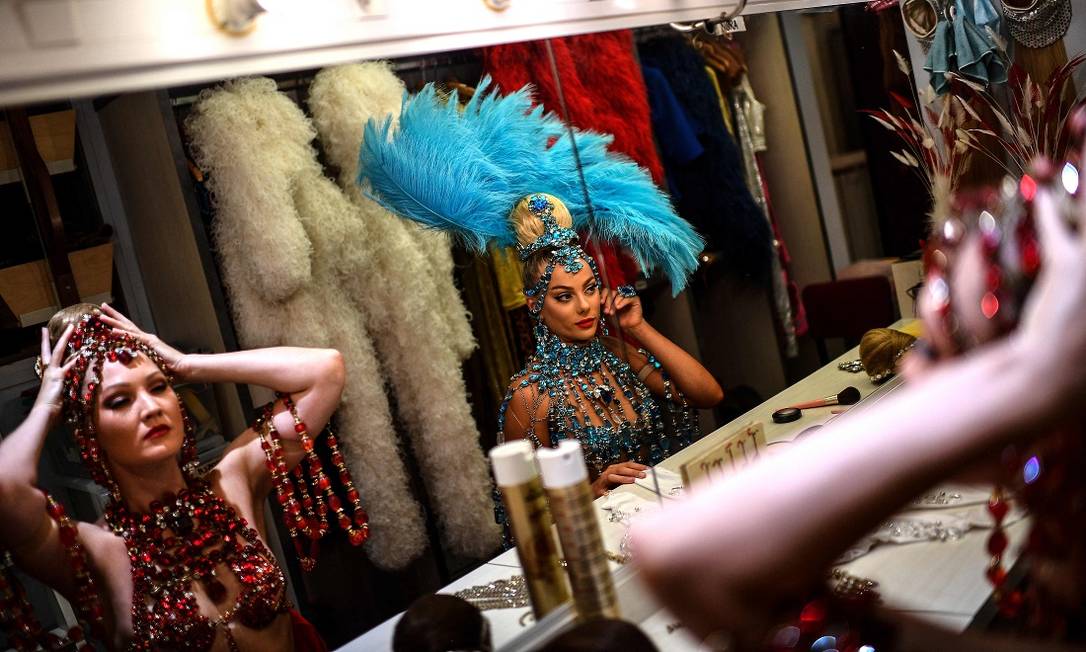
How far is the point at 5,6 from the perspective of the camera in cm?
113

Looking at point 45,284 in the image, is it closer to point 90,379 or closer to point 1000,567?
point 90,379

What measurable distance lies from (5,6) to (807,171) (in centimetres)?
178

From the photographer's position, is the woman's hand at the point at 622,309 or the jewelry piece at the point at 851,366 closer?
the woman's hand at the point at 622,309

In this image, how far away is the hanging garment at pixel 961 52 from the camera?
2.63 meters

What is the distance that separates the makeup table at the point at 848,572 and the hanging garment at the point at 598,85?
42cm

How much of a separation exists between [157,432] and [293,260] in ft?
1.01

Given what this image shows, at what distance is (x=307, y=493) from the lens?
1.33 meters

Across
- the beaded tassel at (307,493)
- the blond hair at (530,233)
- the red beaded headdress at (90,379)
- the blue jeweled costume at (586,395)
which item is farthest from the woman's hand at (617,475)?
the red beaded headdress at (90,379)

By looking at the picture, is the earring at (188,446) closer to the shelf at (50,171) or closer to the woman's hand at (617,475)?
the shelf at (50,171)

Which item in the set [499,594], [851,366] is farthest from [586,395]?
[851,366]

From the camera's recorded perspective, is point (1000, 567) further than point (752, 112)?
No

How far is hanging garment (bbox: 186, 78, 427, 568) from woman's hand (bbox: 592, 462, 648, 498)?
15.6 inches

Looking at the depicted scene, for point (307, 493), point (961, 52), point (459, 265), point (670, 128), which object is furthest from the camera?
point (961, 52)

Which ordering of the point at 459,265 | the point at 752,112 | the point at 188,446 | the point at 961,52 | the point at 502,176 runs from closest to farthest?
the point at 188,446
the point at 459,265
the point at 502,176
the point at 752,112
the point at 961,52
